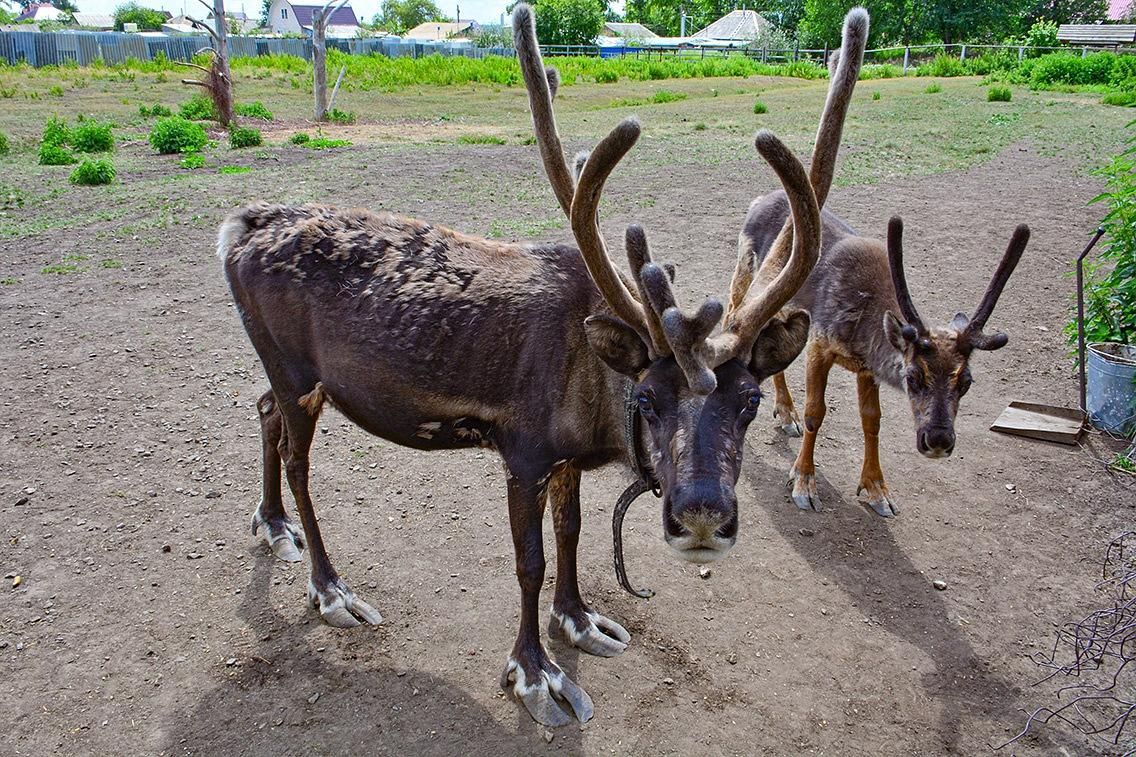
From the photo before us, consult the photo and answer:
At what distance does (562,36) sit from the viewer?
66.0m

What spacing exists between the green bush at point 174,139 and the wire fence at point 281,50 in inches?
994

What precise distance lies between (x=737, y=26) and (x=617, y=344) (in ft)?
276

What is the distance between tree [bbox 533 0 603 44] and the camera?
65312 mm

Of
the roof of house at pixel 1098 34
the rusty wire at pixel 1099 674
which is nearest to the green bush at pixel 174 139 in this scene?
the rusty wire at pixel 1099 674

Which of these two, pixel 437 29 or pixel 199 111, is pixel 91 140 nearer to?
pixel 199 111

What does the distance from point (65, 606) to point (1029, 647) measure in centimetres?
520

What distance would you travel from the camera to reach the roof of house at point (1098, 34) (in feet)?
170

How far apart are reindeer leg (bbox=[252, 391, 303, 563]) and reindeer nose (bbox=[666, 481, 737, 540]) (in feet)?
9.13

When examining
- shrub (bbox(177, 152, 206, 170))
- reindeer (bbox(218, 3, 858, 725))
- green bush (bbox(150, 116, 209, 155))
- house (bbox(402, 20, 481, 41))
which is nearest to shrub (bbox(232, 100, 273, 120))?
green bush (bbox(150, 116, 209, 155))

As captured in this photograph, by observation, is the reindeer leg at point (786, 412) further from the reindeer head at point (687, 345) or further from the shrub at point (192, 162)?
the shrub at point (192, 162)

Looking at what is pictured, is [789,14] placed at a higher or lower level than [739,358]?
higher

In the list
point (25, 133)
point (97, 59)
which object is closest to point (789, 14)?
point (97, 59)

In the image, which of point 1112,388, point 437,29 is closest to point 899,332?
point 1112,388

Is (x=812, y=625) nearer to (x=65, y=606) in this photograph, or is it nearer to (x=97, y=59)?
(x=65, y=606)
